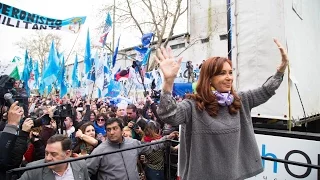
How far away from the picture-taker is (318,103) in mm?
4586

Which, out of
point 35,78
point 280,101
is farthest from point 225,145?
point 35,78

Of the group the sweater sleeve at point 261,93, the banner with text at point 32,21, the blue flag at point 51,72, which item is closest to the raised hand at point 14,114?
the sweater sleeve at point 261,93

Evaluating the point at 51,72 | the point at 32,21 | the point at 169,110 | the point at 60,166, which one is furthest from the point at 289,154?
the point at 51,72

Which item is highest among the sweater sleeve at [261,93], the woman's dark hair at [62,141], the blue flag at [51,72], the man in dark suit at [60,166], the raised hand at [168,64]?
→ the blue flag at [51,72]

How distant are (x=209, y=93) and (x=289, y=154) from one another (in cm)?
152

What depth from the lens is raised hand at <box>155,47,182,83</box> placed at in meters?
1.67

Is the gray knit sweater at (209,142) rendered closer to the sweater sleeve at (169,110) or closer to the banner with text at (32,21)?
the sweater sleeve at (169,110)

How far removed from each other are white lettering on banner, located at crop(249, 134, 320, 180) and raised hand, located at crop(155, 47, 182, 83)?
1733mm

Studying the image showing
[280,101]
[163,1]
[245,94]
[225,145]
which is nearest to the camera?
[225,145]

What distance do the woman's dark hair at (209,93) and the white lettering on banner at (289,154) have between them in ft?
4.19

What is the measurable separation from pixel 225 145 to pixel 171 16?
20.8 metres

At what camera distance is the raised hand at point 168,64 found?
167cm

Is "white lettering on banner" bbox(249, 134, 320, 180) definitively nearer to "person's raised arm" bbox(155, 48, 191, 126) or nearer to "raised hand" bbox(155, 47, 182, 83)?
"person's raised arm" bbox(155, 48, 191, 126)

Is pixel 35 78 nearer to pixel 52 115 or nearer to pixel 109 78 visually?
pixel 109 78
